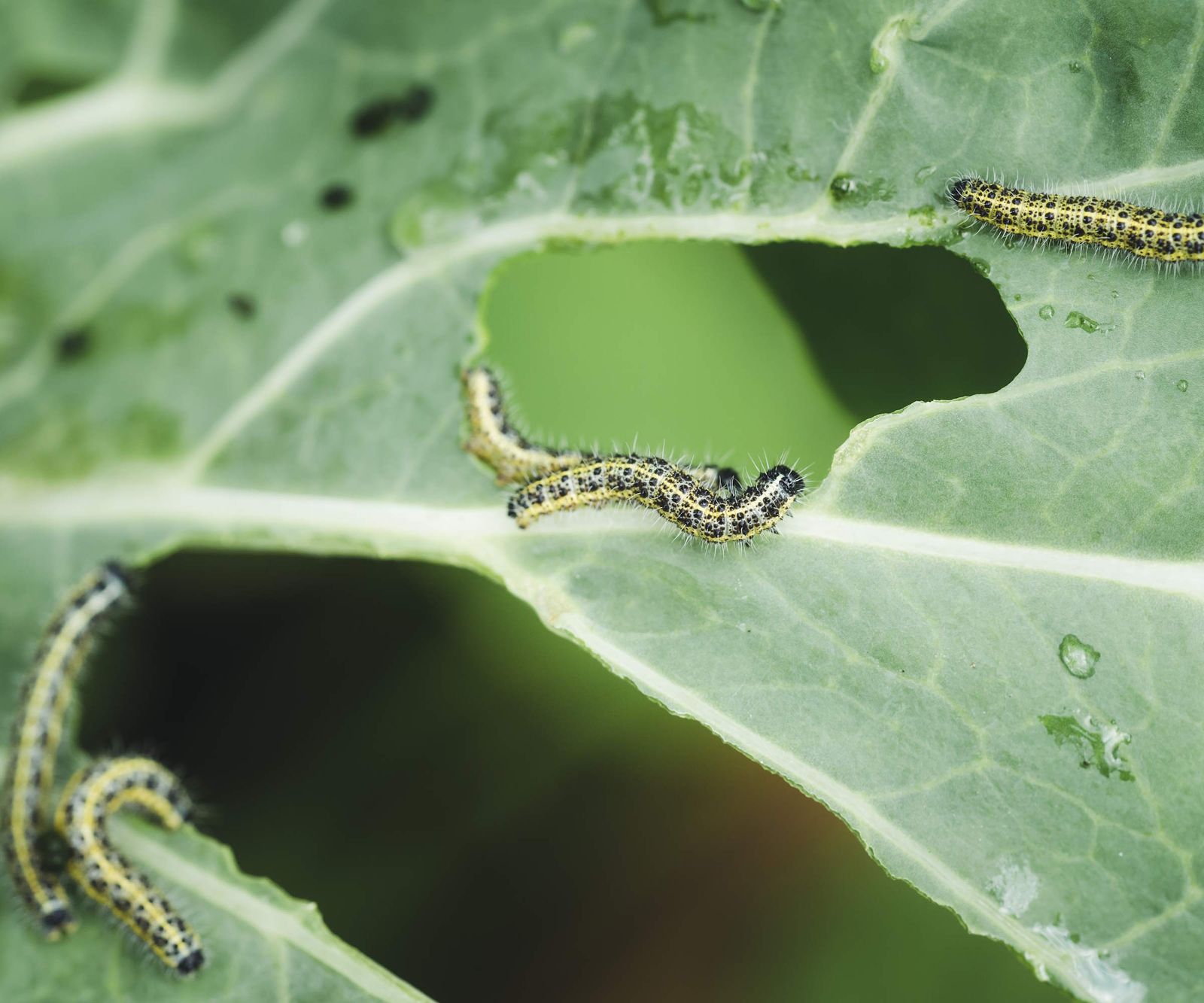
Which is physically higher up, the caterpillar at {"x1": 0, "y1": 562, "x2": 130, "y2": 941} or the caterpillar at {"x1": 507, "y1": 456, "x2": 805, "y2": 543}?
the caterpillar at {"x1": 507, "y1": 456, "x2": 805, "y2": 543}

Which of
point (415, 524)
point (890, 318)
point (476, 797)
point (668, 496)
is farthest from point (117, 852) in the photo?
→ point (890, 318)

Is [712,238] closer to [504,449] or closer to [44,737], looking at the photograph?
[504,449]

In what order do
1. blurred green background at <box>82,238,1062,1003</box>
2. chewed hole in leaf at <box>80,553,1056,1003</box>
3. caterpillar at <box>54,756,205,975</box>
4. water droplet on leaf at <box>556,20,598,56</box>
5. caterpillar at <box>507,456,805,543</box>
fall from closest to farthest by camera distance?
1. caterpillar at <box>507,456,805,543</box>
2. water droplet on leaf at <box>556,20,598,56</box>
3. caterpillar at <box>54,756,205,975</box>
4. blurred green background at <box>82,238,1062,1003</box>
5. chewed hole in leaf at <box>80,553,1056,1003</box>

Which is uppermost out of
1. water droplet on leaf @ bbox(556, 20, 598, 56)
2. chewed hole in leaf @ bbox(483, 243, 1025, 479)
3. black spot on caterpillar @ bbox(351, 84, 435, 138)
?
water droplet on leaf @ bbox(556, 20, 598, 56)

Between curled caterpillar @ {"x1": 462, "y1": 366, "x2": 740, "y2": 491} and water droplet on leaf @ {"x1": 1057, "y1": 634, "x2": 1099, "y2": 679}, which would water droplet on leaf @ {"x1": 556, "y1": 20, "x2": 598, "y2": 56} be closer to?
curled caterpillar @ {"x1": 462, "y1": 366, "x2": 740, "y2": 491}

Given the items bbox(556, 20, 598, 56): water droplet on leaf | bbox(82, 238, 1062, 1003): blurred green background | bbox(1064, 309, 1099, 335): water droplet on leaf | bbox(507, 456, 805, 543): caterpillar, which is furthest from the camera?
bbox(82, 238, 1062, 1003): blurred green background

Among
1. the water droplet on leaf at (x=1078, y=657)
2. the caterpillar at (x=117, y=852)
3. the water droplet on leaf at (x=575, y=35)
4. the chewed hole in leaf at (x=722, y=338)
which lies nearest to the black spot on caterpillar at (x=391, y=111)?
the water droplet on leaf at (x=575, y=35)

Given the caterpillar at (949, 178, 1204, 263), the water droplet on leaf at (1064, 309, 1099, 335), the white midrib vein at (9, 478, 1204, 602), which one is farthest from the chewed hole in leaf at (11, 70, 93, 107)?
the water droplet on leaf at (1064, 309, 1099, 335)

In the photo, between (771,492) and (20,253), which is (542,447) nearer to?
(771,492)
